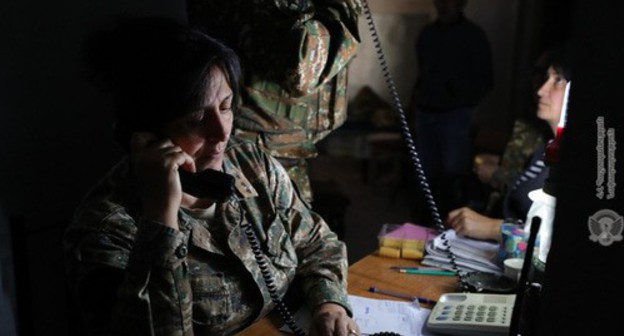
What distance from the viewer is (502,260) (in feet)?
4.77

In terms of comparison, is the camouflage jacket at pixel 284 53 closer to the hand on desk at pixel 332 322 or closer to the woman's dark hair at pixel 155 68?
the woman's dark hair at pixel 155 68

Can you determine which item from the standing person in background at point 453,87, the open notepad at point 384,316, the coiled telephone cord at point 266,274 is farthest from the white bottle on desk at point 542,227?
the standing person in background at point 453,87

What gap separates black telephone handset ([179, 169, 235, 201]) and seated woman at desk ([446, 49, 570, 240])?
30.6 inches

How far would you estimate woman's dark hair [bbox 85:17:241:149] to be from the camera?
114 cm

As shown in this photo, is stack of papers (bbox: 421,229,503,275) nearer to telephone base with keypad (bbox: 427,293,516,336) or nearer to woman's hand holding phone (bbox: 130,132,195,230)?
telephone base with keypad (bbox: 427,293,516,336)

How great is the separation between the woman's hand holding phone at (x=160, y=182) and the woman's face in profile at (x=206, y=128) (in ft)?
0.36

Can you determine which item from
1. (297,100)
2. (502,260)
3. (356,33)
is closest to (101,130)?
(297,100)

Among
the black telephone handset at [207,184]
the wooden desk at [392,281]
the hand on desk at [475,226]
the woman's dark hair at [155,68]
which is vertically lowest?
the wooden desk at [392,281]

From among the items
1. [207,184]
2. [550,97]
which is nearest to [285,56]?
[207,184]

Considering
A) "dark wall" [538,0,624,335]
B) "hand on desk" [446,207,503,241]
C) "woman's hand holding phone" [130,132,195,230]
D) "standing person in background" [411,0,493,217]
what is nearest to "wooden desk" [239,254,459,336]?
"hand on desk" [446,207,503,241]

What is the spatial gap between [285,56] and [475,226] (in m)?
0.66

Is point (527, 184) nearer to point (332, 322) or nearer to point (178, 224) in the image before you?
point (332, 322)

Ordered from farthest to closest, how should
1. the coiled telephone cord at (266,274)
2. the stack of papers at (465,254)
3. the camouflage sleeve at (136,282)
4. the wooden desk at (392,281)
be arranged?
the stack of papers at (465,254) → the wooden desk at (392,281) → the coiled telephone cord at (266,274) → the camouflage sleeve at (136,282)

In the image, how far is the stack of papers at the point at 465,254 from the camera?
145 centimetres
